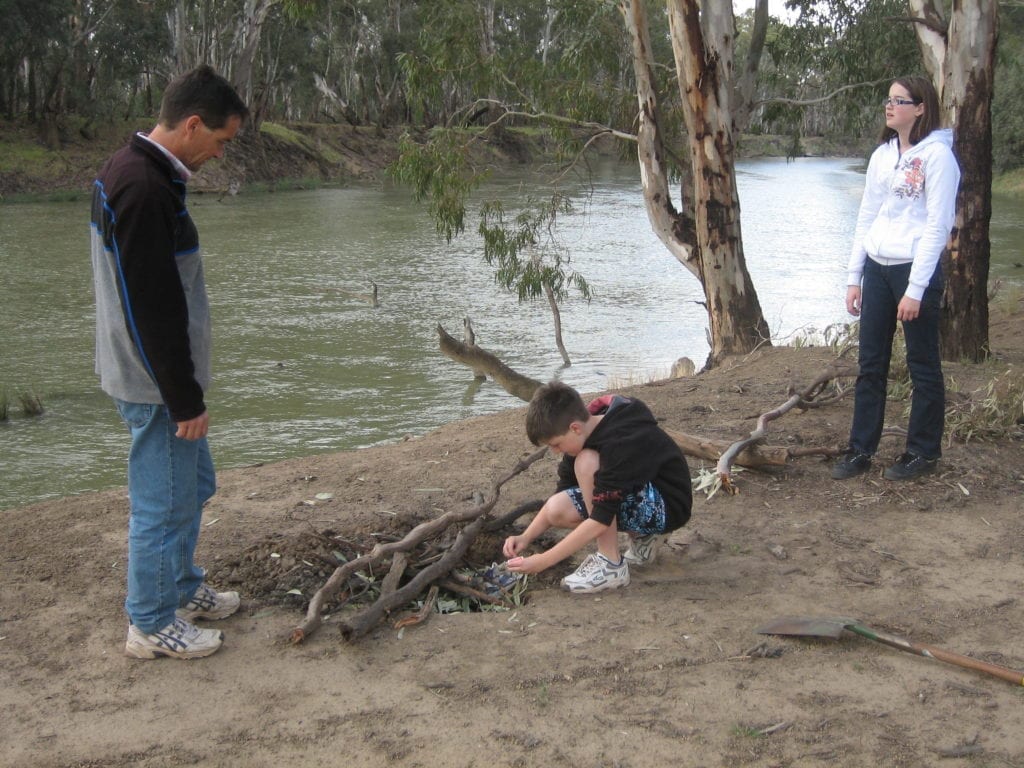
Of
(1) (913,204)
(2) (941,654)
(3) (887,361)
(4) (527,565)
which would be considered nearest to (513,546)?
(4) (527,565)

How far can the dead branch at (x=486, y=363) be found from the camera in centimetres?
860

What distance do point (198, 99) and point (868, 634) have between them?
2.37m

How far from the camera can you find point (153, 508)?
307 cm

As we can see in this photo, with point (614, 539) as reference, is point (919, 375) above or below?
above

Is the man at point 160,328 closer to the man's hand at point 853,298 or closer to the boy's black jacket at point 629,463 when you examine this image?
the boy's black jacket at point 629,463

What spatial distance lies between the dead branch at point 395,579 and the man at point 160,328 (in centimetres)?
30

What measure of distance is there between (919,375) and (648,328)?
29.6ft

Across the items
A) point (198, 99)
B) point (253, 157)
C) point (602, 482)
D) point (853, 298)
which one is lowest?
point (602, 482)

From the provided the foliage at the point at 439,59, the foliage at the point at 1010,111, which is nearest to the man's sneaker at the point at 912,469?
the foliage at the point at 439,59

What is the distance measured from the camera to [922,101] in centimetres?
431

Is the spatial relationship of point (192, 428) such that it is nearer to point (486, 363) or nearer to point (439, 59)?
point (486, 363)

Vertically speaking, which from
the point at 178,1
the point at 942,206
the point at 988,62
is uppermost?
the point at 178,1

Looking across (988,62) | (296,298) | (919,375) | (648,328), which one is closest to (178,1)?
(296,298)

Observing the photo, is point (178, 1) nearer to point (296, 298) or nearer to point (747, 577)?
point (296, 298)
